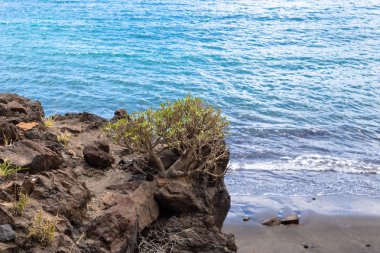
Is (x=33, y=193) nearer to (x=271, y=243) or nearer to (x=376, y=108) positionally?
(x=271, y=243)

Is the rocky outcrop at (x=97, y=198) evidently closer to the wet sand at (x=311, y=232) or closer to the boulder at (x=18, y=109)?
the boulder at (x=18, y=109)

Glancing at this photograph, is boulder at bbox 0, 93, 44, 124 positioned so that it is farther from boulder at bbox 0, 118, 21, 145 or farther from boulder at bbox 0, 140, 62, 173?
boulder at bbox 0, 140, 62, 173

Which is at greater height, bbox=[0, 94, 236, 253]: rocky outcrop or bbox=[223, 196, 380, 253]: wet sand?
bbox=[0, 94, 236, 253]: rocky outcrop

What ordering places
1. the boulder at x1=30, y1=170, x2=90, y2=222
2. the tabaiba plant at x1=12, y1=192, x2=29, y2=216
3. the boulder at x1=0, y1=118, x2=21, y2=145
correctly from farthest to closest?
the boulder at x1=0, y1=118, x2=21, y2=145 → the boulder at x1=30, y1=170, x2=90, y2=222 → the tabaiba plant at x1=12, y1=192, x2=29, y2=216

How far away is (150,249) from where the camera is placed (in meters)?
7.86

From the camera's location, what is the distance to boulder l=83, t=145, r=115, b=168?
9695 mm

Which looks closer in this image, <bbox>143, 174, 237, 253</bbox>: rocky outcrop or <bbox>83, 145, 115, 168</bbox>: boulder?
<bbox>143, 174, 237, 253</bbox>: rocky outcrop

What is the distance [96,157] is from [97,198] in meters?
1.31

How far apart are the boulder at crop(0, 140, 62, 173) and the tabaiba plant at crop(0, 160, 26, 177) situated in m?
0.09

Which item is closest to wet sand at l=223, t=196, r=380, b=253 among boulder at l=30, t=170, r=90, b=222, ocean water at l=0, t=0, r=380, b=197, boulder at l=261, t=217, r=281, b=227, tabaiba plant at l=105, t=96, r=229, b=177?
boulder at l=261, t=217, r=281, b=227

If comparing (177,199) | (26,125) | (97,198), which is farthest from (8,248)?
(26,125)

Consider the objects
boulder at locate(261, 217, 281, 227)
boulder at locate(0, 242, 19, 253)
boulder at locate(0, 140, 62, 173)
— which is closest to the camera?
boulder at locate(0, 242, 19, 253)

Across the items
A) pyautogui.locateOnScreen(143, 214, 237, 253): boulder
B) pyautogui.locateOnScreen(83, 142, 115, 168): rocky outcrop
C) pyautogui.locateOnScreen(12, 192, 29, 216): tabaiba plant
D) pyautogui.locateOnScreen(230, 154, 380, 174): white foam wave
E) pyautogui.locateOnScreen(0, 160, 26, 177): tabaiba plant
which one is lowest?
pyautogui.locateOnScreen(230, 154, 380, 174): white foam wave

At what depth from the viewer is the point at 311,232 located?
37.8ft
